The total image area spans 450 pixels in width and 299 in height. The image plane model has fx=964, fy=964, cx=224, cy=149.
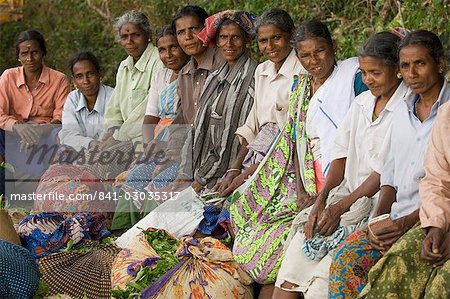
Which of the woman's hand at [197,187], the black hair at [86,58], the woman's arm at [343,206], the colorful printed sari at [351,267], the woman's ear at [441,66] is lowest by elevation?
the woman's hand at [197,187]

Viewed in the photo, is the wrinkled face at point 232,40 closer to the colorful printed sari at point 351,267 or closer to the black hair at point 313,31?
the black hair at point 313,31

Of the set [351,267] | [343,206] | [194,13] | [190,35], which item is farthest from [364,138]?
[194,13]

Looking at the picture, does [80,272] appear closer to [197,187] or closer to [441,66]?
[197,187]

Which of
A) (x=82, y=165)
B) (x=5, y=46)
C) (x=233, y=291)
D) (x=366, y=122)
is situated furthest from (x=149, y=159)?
(x=5, y=46)

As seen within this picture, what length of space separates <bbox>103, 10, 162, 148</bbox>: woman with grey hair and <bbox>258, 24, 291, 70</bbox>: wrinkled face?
1933 mm

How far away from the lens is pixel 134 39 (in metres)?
8.24

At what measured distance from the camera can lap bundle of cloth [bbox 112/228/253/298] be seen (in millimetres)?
5742

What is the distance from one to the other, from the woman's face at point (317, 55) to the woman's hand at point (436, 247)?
1585mm

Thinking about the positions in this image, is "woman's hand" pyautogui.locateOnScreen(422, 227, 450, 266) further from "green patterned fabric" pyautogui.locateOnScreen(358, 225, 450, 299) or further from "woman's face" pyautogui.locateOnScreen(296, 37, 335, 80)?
"woman's face" pyautogui.locateOnScreen(296, 37, 335, 80)

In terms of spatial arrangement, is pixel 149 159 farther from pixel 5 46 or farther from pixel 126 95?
pixel 5 46

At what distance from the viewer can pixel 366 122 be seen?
17.2 ft

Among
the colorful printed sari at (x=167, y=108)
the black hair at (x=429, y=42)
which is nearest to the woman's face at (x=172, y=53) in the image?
the colorful printed sari at (x=167, y=108)

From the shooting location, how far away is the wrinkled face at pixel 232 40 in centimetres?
675

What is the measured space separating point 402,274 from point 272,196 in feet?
5.51
